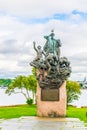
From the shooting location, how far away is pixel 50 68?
90.7ft

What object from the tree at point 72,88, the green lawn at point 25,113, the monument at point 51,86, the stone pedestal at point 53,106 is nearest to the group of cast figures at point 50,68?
the monument at point 51,86

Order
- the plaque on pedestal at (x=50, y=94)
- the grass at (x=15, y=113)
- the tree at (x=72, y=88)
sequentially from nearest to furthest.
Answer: the plaque on pedestal at (x=50, y=94), the grass at (x=15, y=113), the tree at (x=72, y=88)

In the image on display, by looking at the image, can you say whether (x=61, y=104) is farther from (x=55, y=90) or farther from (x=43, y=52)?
(x=43, y=52)

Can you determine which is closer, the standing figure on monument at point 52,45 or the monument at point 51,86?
the monument at point 51,86

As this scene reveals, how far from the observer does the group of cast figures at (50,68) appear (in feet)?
90.8

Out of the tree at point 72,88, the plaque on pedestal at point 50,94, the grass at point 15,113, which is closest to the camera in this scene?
the plaque on pedestal at point 50,94

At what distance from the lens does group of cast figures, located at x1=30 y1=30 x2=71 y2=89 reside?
90.8 feet

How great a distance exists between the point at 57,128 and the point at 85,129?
148 cm

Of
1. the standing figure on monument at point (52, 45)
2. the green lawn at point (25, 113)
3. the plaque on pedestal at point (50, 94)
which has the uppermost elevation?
the standing figure on monument at point (52, 45)

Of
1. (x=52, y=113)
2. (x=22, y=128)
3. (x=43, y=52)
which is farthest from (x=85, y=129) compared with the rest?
(x=43, y=52)

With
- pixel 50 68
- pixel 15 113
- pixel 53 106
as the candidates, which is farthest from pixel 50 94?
pixel 15 113

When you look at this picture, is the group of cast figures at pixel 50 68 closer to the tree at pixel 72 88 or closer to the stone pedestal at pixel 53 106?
the stone pedestal at pixel 53 106

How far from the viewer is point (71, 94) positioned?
152ft

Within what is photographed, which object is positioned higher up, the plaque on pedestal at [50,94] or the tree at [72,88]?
the tree at [72,88]
